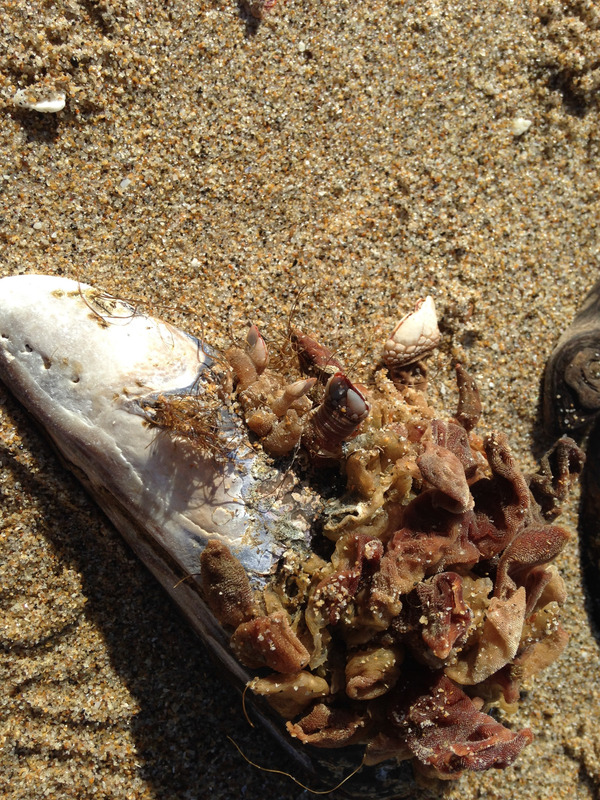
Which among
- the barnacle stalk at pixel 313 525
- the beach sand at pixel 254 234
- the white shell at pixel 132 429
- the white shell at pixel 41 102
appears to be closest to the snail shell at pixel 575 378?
the beach sand at pixel 254 234

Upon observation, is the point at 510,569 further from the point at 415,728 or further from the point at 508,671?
the point at 415,728

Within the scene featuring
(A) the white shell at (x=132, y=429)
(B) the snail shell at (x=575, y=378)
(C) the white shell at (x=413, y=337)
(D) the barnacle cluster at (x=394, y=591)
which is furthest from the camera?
(B) the snail shell at (x=575, y=378)

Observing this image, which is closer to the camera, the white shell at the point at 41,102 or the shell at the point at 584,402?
the white shell at the point at 41,102

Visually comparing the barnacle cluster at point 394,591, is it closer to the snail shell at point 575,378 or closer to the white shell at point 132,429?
the white shell at point 132,429

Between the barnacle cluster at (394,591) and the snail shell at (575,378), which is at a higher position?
the snail shell at (575,378)

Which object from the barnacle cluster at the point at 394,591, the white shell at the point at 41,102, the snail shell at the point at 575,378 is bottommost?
the barnacle cluster at the point at 394,591

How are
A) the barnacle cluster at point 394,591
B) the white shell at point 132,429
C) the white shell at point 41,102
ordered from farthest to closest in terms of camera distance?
the white shell at point 41,102 → the white shell at point 132,429 → the barnacle cluster at point 394,591
